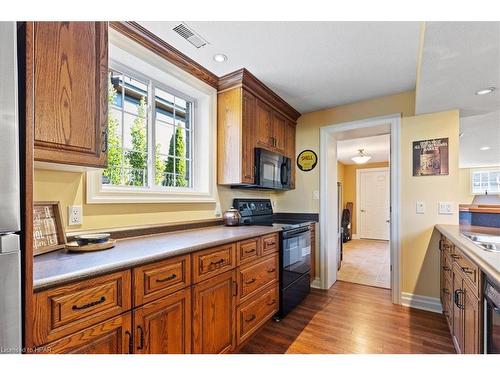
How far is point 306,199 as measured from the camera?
10.9 feet

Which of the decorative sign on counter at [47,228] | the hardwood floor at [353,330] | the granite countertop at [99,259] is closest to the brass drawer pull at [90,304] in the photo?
the granite countertop at [99,259]

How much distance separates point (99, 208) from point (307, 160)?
2.55 meters

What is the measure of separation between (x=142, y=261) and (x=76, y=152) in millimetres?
630

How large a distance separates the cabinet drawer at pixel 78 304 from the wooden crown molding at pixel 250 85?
196 centimetres

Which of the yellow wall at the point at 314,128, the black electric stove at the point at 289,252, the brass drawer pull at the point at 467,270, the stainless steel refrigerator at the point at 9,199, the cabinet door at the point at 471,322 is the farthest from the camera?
the yellow wall at the point at 314,128

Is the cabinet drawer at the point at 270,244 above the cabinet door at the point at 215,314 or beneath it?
above

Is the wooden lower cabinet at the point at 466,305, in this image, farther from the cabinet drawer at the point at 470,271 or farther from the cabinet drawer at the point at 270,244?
the cabinet drawer at the point at 270,244

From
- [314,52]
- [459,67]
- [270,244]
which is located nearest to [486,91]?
[459,67]

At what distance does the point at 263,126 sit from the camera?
2744 millimetres

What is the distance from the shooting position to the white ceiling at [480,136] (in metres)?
3.25
